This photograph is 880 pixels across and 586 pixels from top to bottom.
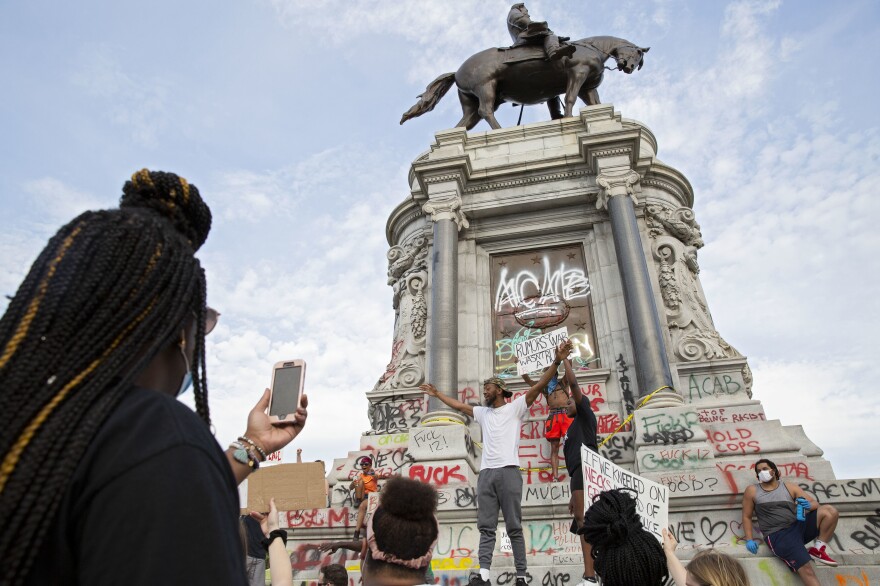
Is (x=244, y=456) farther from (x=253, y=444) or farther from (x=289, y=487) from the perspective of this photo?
(x=289, y=487)

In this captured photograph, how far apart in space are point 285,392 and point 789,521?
6.37 metres

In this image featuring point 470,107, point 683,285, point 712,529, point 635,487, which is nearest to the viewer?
point 635,487

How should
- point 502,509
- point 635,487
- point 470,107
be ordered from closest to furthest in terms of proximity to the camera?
point 635,487
point 502,509
point 470,107

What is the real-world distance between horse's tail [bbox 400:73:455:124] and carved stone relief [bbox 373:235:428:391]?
368 centimetres

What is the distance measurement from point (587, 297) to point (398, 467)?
17.2 feet

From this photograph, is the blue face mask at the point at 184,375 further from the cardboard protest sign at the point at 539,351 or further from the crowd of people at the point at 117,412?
the cardboard protest sign at the point at 539,351

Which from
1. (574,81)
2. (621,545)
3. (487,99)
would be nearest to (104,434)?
(621,545)

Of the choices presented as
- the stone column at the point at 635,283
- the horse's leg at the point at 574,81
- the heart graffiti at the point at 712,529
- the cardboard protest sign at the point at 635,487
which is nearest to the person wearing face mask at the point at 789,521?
the heart graffiti at the point at 712,529

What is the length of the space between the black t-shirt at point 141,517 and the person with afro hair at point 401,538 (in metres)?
1.72

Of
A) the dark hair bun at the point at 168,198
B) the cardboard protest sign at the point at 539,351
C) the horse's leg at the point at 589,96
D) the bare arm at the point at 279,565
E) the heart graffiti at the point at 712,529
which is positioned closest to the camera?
the dark hair bun at the point at 168,198

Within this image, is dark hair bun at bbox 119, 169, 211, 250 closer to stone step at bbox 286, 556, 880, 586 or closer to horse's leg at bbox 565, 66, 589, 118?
stone step at bbox 286, 556, 880, 586

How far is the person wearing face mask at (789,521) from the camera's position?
6.21 m

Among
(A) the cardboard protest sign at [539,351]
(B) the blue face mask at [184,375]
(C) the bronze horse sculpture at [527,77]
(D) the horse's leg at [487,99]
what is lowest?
(B) the blue face mask at [184,375]

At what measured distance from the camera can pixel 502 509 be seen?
6488 millimetres
